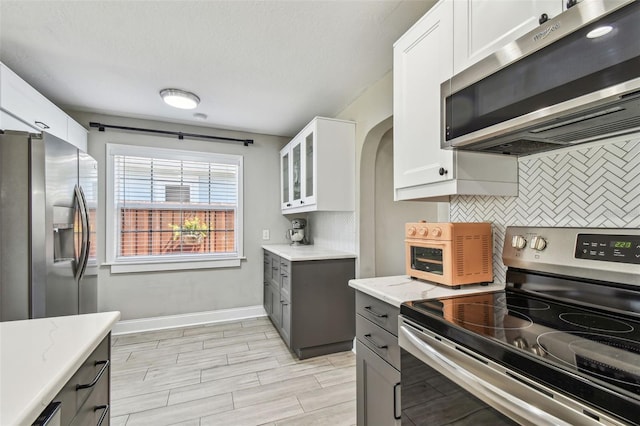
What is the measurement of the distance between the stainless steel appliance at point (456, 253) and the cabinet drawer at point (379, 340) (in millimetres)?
386

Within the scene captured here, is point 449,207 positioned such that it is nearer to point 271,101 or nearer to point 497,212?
point 497,212

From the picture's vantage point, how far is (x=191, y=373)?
2422 mm

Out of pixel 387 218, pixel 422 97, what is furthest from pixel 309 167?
pixel 422 97

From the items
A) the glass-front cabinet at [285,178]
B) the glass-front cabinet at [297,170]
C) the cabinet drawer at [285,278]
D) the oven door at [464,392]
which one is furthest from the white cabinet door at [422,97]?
the glass-front cabinet at [285,178]

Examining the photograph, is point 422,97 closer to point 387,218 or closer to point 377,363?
point 377,363

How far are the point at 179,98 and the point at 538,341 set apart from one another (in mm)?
3061

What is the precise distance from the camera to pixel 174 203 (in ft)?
12.0

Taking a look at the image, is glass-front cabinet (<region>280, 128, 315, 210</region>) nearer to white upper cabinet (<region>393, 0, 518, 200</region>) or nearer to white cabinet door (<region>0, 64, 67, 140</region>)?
white upper cabinet (<region>393, 0, 518, 200</region>)

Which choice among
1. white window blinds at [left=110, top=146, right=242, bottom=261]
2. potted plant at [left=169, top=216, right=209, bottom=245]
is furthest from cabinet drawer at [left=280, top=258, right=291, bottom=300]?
potted plant at [left=169, top=216, right=209, bottom=245]

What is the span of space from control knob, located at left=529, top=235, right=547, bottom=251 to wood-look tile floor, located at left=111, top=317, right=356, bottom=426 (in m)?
1.49

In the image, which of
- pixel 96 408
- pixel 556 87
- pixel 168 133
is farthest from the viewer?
pixel 168 133

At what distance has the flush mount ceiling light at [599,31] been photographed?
0.76 metres

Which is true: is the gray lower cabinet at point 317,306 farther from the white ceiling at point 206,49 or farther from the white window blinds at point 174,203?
the white ceiling at point 206,49

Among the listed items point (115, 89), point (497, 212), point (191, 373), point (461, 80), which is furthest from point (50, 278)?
point (497, 212)
